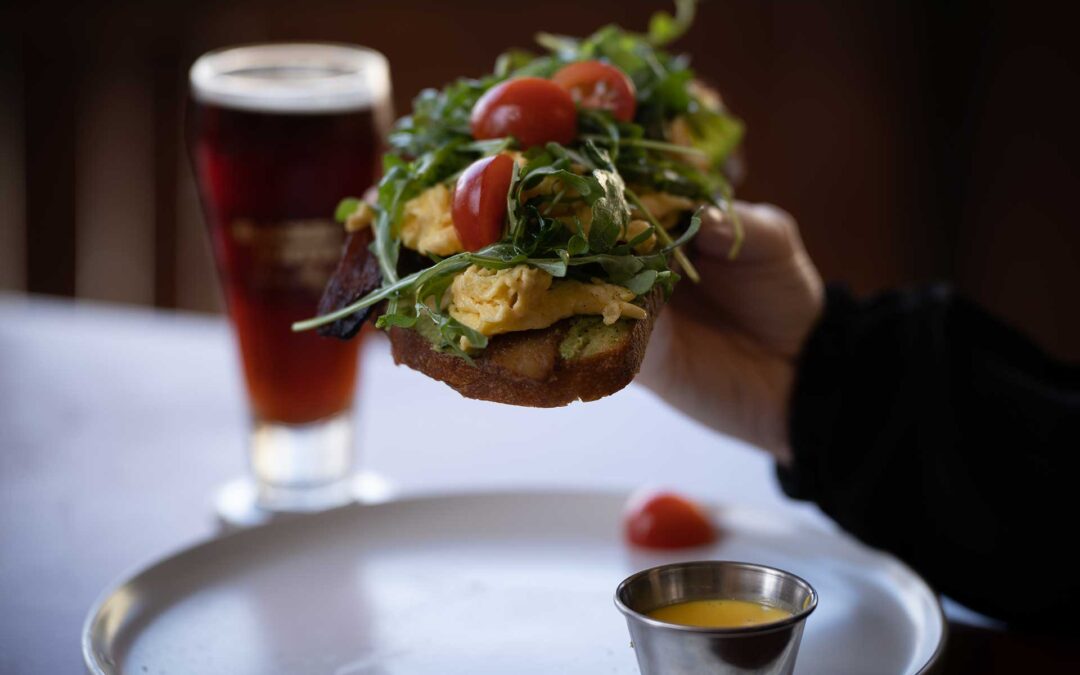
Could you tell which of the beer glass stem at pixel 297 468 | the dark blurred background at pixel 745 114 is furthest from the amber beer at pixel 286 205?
the dark blurred background at pixel 745 114

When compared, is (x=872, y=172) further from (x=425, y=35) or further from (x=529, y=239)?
(x=529, y=239)

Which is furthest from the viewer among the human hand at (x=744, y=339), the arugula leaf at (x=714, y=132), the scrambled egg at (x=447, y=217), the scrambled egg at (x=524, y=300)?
the human hand at (x=744, y=339)

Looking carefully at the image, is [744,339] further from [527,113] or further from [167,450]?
[167,450]

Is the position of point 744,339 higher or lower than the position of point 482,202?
lower

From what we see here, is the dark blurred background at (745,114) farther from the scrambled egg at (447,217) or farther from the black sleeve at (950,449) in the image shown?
the scrambled egg at (447,217)

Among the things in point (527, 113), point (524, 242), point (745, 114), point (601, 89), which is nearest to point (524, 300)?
point (524, 242)

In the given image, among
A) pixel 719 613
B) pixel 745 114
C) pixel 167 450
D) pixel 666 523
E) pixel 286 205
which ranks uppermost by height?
pixel 286 205

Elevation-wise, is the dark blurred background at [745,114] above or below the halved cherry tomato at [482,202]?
below
